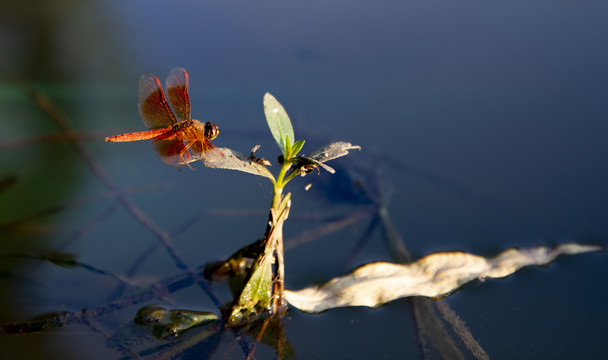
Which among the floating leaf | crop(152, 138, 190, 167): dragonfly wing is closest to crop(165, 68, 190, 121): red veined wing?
crop(152, 138, 190, 167): dragonfly wing

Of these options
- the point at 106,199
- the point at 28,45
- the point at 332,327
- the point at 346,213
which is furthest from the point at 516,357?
the point at 28,45

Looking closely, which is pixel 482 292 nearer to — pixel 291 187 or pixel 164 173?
pixel 291 187

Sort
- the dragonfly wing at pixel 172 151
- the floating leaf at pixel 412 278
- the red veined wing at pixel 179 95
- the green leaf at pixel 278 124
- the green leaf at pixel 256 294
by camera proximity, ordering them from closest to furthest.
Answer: the green leaf at pixel 278 124 < the green leaf at pixel 256 294 < the floating leaf at pixel 412 278 < the dragonfly wing at pixel 172 151 < the red veined wing at pixel 179 95

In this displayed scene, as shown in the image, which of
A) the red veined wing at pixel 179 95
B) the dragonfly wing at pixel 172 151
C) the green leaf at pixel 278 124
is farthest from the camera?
the red veined wing at pixel 179 95

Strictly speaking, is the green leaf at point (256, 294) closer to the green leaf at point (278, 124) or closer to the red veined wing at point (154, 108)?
the green leaf at point (278, 124)

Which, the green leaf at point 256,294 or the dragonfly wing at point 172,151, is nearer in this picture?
the green leaf at point 256,294

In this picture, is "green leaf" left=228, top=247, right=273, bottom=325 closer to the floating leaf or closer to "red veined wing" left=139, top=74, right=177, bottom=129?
the floating leaf

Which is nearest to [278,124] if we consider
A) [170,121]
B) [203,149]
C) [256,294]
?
[203,149]

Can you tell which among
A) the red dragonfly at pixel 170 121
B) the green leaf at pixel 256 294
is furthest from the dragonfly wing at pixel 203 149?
the green leaf at pixel 256 294

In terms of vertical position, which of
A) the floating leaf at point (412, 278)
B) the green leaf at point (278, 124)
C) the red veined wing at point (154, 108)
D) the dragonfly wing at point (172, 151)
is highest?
the red veined wing at point (154, 108)
